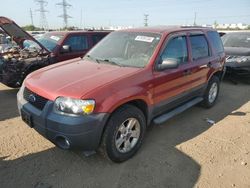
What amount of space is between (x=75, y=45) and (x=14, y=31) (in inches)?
64.8

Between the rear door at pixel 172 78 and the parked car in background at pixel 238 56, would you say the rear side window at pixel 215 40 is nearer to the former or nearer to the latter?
the rear door at pixel 172 78

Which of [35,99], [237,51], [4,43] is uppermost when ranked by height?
[35,99]

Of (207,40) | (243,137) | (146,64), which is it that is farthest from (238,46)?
(146,64)

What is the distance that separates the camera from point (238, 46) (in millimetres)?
9258

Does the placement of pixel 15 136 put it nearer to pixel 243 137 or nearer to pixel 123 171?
pixel 123 171

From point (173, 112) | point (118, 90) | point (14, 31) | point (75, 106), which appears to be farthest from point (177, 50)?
point (14, 31)

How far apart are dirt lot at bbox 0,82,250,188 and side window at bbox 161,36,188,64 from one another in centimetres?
132

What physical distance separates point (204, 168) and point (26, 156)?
98.9 inches

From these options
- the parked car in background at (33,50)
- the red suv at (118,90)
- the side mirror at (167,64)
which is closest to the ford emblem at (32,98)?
the red suv at (118,90)

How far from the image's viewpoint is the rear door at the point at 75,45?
7005 millimetres

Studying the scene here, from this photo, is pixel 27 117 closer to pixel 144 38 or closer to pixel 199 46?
pixel 144 38

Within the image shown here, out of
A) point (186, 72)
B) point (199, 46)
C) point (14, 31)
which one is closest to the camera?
point (186, 72)

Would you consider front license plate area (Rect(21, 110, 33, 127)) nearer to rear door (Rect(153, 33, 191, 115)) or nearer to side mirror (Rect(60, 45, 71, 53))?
rear door (Rect(153, 33, 191, 115))

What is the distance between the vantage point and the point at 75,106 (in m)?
2.96
